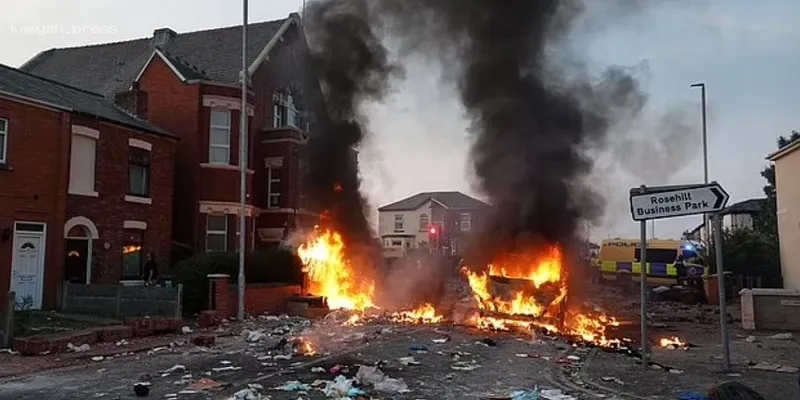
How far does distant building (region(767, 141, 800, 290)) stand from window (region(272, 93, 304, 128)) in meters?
19.2

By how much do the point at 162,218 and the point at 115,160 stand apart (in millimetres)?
2755

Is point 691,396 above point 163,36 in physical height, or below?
below

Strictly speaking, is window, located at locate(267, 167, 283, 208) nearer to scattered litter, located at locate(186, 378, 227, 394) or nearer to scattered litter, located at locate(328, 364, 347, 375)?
scattered litter, located at locate(328, 364, 347, 375)

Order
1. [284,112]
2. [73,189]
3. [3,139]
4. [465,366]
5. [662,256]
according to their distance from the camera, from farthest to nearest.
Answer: [662,256] < [284,112] < [73,189] < [3,139] < [465,366]

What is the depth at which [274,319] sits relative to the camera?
18.6 metres

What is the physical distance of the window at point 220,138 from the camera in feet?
81.7

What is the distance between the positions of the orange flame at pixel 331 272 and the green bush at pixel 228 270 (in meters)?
0.65

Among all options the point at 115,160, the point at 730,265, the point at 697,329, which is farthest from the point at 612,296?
the point at 115,160

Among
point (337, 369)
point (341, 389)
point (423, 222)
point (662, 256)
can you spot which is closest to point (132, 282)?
point (337, 369)

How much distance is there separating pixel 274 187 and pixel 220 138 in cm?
338

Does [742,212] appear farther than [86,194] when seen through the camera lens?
Yes

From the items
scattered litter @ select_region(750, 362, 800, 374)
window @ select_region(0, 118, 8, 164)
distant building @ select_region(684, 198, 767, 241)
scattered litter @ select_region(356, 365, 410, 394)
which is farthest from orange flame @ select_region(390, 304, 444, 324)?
distant building @ select_region(684, 198, 767, 241)

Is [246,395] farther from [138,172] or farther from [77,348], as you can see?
[138,172]

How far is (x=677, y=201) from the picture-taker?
9.87 metres
